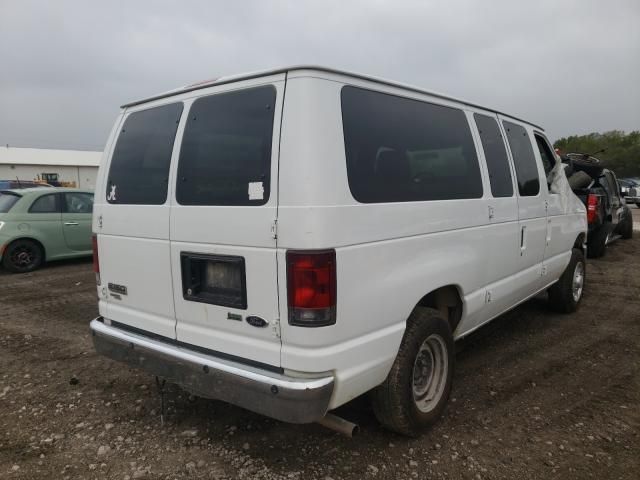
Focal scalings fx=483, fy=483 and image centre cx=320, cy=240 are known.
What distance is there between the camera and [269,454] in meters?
2.97

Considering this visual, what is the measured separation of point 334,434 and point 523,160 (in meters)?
2.89

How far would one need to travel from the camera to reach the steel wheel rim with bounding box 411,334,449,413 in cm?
320

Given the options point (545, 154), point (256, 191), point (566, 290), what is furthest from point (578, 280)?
point (256, 191)

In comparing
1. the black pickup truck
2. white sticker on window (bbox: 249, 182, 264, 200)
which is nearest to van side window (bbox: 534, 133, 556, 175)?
the black pickup truck

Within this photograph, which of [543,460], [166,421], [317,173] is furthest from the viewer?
[166,421]

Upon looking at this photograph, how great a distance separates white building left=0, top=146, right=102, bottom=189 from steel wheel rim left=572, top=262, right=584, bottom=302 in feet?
163

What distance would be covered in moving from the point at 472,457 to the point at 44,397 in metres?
3.17

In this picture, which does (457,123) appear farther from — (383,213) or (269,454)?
(269,454)

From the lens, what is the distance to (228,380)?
258 cm

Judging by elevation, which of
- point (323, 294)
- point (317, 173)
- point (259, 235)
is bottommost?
point (323, 294)

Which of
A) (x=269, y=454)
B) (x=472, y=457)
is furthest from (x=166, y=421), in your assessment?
(x=472, y=457)

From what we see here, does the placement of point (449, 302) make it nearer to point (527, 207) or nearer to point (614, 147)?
point (527, 207)

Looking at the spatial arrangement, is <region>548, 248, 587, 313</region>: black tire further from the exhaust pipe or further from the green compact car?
the green compact car

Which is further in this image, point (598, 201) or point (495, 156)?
point (598, 201)
